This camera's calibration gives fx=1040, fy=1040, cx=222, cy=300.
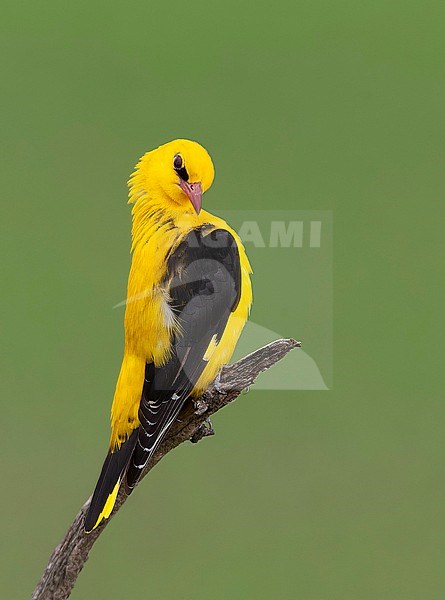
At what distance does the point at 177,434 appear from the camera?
2.85 m

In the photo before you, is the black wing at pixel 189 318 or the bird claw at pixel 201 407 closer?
the black wing at pixel 189 318

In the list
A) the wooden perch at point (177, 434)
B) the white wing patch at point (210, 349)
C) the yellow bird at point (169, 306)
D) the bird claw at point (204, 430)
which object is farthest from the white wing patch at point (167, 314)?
the bird claw at point (204, 430)

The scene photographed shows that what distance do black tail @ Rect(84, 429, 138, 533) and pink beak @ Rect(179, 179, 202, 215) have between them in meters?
0.61

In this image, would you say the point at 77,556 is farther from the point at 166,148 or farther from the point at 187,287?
the point at 166,148

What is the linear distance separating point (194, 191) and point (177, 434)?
0.67 metres

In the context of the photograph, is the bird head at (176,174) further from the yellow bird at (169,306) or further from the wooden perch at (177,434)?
the wooden perch at (177,434)

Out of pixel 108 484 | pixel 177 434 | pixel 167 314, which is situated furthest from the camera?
pixel 177 434

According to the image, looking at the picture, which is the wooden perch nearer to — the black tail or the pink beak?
the black tail

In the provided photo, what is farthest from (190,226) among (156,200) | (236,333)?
(236,333)

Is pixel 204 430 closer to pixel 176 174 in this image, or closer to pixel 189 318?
pixel 189 318

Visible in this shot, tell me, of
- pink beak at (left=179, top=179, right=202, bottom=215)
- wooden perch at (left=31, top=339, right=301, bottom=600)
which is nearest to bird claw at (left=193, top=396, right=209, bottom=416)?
wooden perch at (left=31, top=339, right=301, bottom=600)

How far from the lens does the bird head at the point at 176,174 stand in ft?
8.98

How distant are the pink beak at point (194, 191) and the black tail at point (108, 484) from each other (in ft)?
2.00

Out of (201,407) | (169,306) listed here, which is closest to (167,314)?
(169,306)
